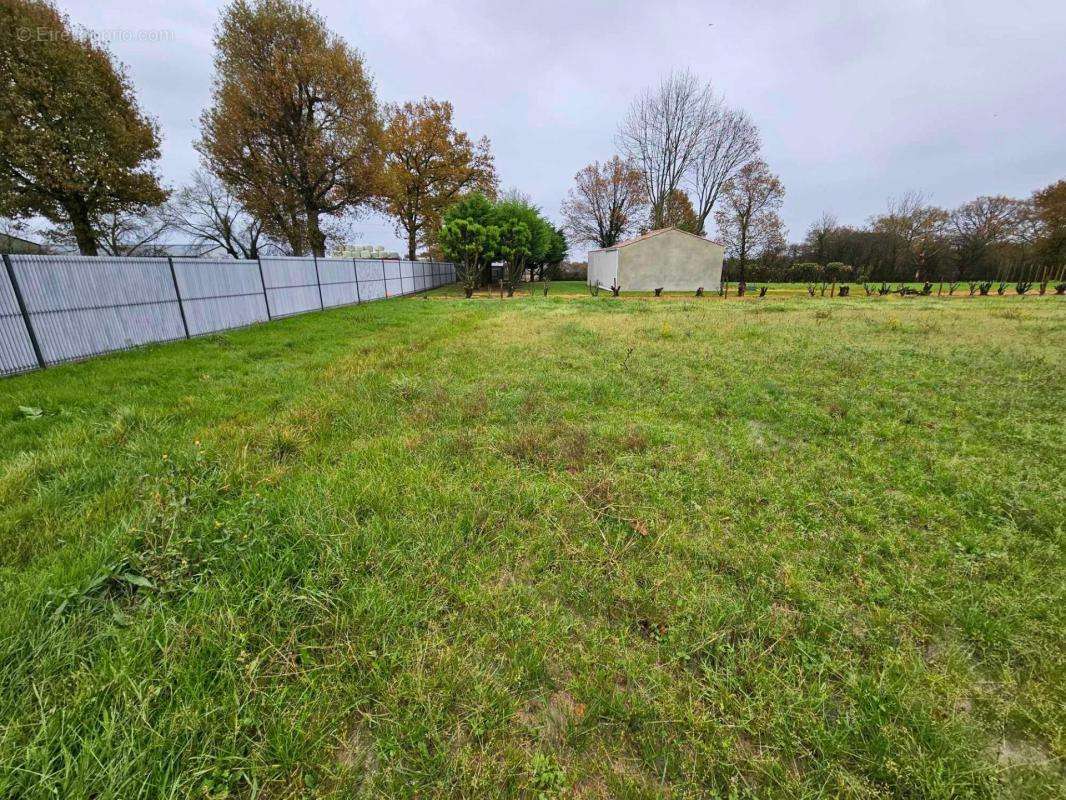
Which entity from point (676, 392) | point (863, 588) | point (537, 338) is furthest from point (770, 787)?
point (537, 338)

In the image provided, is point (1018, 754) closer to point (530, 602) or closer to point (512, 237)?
point (530, 602)

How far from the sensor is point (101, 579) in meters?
1.80

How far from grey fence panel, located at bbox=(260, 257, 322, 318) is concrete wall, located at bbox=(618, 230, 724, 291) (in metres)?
15.7

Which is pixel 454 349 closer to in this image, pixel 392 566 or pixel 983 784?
pixel 392 566

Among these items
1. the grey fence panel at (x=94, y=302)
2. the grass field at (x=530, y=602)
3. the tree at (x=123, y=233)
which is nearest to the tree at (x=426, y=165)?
the tree at (x=123, y=233)

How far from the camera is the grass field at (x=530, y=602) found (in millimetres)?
1295

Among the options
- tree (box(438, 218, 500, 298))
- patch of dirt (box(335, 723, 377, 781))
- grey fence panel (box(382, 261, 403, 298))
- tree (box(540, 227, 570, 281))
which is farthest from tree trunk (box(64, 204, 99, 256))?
tree (box(540, 227, 570, 281))

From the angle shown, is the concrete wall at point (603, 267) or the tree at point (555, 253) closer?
the concrete wall at point (603, 267)

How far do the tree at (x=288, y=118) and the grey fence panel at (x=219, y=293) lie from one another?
33.8ft

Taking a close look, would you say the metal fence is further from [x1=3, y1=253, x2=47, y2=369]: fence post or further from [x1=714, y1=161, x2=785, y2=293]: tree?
[x1=714, y1=161, x2=785, y2=293]: tree

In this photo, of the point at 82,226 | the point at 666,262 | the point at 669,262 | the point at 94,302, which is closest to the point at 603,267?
the point at 666,262

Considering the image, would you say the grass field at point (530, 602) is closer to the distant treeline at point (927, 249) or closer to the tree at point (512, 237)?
the tree at point (512, 237)

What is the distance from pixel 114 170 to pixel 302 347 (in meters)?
14.6

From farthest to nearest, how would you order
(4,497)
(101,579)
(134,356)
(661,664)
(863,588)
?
(134,356)
(4,497)
(863,588)
(101,579)
(661,664)
